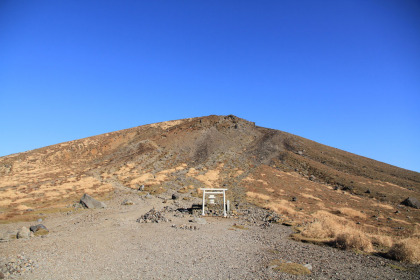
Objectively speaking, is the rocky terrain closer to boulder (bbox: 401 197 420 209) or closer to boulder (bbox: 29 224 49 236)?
boulder (bbox: 401 197 420 209)

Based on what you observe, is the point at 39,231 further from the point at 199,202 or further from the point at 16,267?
the point at 199,202

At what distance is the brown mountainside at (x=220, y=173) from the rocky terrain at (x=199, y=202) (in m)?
0.30

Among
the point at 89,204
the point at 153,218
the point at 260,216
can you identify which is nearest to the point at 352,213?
the point at 260,216

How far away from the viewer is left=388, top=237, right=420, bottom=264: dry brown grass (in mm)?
12761

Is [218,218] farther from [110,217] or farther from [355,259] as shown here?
[355,259]

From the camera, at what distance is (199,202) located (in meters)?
32.1

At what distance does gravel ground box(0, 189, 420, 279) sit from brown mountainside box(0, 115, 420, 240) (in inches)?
481

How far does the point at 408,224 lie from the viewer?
2992 centimetres

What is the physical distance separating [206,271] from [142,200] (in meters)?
25.0

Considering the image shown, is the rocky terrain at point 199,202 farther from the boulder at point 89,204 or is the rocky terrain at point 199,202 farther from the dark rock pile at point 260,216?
the boulder at point 89,204

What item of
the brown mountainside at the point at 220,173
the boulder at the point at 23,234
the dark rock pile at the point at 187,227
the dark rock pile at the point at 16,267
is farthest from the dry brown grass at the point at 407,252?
the boulder at the point at 23,234

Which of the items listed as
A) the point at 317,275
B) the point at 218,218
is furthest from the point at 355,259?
the point at 218,218

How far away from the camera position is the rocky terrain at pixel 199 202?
12109mm

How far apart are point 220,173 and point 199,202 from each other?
1628 cm
